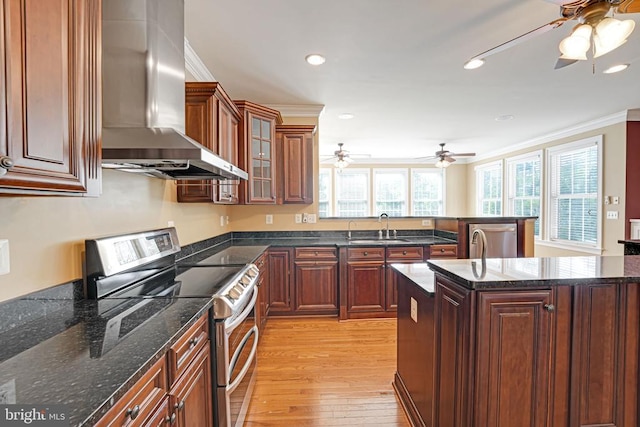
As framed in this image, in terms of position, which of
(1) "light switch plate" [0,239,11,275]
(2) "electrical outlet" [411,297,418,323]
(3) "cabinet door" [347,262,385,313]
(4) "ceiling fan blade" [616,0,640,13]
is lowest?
(3) "cabinet door" [347,262,385,313]

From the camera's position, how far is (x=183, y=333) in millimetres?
1067

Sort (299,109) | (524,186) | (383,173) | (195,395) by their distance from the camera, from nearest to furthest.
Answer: (195,395)
(299,109)
(524,186)
(383,173)

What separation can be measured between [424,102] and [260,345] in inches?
130

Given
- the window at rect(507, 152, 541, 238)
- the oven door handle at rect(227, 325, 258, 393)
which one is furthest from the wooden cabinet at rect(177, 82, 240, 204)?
the window at rect(507, 152, 541, 238)

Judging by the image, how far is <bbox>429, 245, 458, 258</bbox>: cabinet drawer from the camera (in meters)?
3.46

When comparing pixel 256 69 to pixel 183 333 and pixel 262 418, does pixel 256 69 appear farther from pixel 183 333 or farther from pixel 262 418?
pixel 262 418

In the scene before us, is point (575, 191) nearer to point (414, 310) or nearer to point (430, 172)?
point (430, 172)

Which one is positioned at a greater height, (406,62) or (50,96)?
(406,62)

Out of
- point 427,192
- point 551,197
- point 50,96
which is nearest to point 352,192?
point 427,192

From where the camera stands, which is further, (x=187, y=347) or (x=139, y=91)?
(x=139, y=91)

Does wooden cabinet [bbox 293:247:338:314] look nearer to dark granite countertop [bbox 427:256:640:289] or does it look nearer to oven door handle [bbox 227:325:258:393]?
oven door handle [bbox 227:325:258:393]

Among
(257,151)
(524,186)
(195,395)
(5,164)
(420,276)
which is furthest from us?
(524,186)

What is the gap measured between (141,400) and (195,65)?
8.36ft

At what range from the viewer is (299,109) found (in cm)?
372
